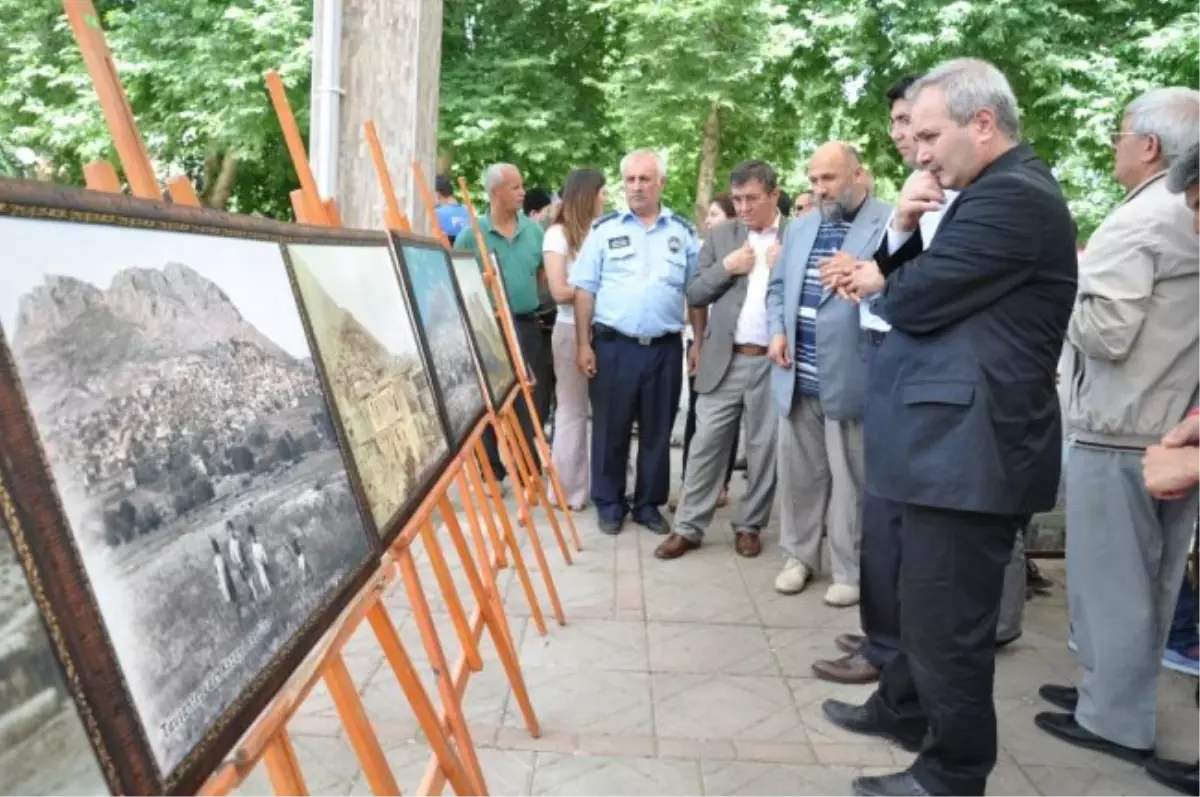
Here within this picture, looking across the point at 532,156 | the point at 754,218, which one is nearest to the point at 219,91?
the point at 532,156

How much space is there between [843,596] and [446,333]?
2.17 m

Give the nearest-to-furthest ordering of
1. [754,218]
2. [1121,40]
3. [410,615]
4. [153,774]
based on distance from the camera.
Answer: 1. [153,774]
2. [410,615]
3. [754,218]
4. [1121,40]

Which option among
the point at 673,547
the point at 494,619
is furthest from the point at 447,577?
the point at 673,547

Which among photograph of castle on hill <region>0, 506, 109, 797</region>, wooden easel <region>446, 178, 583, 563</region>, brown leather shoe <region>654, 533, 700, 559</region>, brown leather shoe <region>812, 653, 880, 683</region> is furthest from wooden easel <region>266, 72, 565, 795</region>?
brown leather shoe <region>654, 533, 700, 559</region>

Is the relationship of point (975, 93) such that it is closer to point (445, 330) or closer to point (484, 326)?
point (445, 330)

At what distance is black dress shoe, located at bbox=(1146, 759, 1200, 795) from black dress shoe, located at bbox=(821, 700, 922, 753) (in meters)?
0.64

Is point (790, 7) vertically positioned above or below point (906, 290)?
above

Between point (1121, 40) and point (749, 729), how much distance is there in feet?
42.8

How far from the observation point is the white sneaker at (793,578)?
4.12 meters

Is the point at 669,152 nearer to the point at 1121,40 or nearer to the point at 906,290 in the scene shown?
the point at 1121,40

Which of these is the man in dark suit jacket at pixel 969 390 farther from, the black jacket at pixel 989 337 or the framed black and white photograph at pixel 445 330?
the framed black and white photograph at pixel 445 330

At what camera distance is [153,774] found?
2.90 feet

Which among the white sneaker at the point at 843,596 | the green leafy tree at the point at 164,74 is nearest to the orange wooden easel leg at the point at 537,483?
the white sneaker at the point at 843,596

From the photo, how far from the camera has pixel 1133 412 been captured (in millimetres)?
2707
